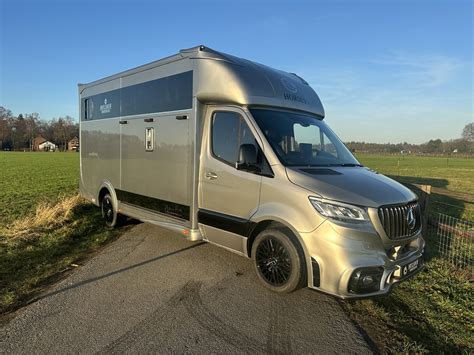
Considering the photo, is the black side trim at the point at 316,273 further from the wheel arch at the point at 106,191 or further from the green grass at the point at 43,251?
the wheel arch at the point at 106,191

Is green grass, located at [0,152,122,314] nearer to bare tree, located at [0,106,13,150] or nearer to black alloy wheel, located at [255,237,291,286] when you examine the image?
black alloy wheel, located at [255,237,291,286]

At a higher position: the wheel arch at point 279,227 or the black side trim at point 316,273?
the wheel arch at point 279,227

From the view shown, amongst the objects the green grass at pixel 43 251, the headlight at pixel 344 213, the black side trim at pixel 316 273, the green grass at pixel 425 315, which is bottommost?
the green grass at pixel 43 251

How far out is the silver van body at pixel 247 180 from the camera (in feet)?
12.7

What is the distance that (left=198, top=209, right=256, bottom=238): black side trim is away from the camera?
4801mm

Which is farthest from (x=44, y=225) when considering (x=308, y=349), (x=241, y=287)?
(x=308, y=349)

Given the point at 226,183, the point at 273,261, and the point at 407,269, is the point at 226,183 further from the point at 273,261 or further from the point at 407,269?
the point at 407,269

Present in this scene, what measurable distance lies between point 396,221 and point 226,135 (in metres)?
2.50

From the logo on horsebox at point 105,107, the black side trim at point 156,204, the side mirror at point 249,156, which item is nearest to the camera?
the side mirror at point 249,156

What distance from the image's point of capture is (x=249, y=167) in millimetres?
4703

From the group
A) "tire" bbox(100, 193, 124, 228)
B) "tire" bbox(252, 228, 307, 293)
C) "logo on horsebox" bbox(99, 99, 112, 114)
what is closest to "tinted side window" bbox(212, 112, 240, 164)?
"tire" bbox(252, 228, 307, 293)

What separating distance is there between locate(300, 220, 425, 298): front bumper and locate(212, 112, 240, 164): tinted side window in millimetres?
1691

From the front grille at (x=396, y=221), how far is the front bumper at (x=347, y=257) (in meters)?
0.11

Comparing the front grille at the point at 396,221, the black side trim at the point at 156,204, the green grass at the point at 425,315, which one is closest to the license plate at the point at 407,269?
the front grille at the point at 396,221
